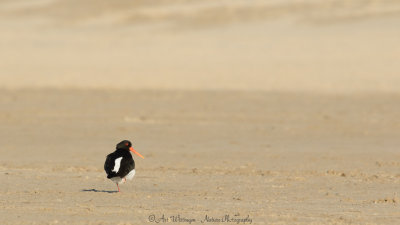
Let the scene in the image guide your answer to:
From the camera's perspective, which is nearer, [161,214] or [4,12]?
[161,214]

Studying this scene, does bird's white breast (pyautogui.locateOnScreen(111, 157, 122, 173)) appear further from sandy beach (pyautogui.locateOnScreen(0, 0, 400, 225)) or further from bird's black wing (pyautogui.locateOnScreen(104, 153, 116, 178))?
sandy beach (pyautogui.locateOnScreen(0, 0, 400, 225))

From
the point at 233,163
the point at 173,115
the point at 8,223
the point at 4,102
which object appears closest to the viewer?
the point at 8,223

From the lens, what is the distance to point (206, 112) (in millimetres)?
16594

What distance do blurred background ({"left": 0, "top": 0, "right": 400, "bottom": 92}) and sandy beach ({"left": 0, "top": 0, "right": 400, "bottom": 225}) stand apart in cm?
8

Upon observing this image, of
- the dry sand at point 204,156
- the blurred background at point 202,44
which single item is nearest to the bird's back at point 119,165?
the dry sand at point 204,156

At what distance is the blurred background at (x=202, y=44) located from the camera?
75.6 ft

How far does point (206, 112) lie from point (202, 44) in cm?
1503

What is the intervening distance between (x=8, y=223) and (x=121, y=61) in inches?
855

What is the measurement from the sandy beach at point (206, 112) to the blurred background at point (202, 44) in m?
0.08

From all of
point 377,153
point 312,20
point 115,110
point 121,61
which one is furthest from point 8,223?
point 312,20

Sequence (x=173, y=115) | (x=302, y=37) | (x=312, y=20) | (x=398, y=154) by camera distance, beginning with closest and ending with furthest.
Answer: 1. (x=398, y=154)
2. (x=173, y=115)
3. (x=302, y=37)
4. (x=312, y=20)

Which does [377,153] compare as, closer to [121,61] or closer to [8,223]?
[8,223]

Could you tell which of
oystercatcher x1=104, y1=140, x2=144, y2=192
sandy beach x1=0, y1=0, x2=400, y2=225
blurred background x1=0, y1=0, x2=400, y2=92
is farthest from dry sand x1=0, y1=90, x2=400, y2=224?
blurred background x1=0, y1=0, x2=400, y2=92

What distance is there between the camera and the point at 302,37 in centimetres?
3167
